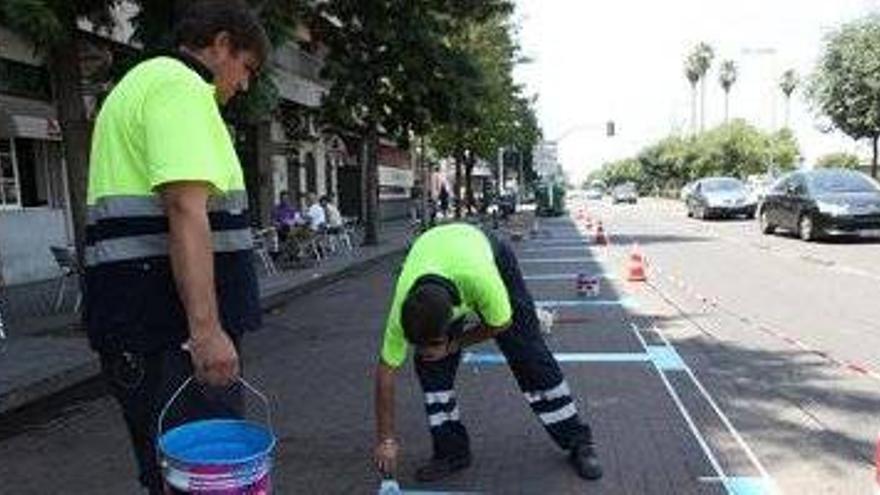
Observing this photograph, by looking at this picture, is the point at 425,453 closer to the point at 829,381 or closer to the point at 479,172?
the point at 829,381

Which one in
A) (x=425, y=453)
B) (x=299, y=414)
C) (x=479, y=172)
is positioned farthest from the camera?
(x=479, y=172)

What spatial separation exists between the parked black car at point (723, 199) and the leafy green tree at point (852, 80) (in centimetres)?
495

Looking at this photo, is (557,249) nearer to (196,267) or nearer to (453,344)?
(453,344)

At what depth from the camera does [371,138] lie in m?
28.5

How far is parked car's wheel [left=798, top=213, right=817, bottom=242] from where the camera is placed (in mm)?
23828

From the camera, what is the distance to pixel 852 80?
39.9m

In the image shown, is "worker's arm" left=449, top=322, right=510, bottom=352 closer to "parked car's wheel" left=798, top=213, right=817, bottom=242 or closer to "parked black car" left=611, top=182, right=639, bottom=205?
"parked car's wheel" left=798, top=213, right=817, bottom=242

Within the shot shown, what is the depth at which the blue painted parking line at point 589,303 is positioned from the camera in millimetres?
13406

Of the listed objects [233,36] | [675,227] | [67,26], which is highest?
[67,26]

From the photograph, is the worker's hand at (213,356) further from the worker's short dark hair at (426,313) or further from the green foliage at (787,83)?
the green foliage at (787,83)

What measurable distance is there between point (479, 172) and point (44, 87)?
63401mm

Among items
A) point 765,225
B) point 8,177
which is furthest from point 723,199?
point 8,177

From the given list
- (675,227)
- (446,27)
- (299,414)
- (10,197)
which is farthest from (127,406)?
(675,227)

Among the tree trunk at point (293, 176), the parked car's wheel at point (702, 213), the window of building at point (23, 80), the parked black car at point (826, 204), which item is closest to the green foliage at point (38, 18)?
the window of building at point (23, 80)
